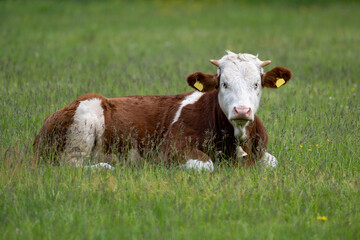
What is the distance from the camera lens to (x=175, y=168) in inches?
249

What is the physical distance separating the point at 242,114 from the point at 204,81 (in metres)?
1.16

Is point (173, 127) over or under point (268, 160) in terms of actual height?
over

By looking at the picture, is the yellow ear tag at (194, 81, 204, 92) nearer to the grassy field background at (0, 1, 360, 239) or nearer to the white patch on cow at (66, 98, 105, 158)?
the grassy field background at (0, 1, 360, 239)

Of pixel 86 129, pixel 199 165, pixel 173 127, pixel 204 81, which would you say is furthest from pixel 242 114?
pixel 86 129

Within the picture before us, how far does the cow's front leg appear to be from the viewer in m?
6.20

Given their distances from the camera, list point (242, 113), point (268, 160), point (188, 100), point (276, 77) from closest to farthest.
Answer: point (242, 113)
point (268, 160)
point (276, 77)
point (188, 100)

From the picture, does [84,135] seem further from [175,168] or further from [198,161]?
[198,161]

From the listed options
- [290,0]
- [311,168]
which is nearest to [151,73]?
[311,168]

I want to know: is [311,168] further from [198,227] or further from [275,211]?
[198,227]

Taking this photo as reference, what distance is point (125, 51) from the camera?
604 inches

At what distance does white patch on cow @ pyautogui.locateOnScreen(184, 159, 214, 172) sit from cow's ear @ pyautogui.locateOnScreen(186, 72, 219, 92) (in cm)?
105

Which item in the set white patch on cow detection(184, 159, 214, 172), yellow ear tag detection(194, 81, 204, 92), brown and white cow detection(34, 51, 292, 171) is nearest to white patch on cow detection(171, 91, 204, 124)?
brown and white cow detection(34, 51, 292, 171)

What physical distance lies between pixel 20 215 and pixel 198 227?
5.48 feet

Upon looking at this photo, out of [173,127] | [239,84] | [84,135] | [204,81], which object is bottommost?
[84,135]
